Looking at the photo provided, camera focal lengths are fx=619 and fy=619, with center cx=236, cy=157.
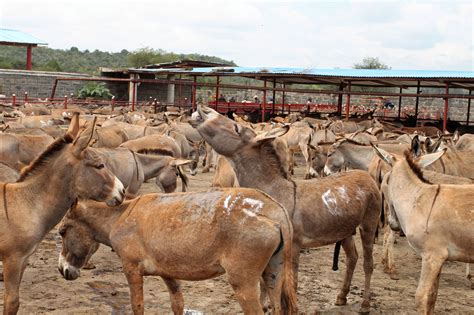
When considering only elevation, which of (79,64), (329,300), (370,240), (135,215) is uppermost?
(79,64)

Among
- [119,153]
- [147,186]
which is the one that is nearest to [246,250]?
[119,153]

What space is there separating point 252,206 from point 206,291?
255 cm

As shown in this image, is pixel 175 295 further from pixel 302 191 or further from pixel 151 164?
pixel 151 164

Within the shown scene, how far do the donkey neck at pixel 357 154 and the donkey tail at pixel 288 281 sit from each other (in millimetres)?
6929

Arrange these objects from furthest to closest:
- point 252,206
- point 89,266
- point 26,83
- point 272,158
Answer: point 26,83 < point 89,266 < point 272,158 < point 252,206

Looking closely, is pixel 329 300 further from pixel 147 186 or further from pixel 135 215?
pixel 147 186

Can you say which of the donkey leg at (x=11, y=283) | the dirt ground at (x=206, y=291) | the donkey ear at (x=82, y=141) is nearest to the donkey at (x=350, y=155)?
the dirt ground at (x=206, y=291)

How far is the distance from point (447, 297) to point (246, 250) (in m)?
3.68

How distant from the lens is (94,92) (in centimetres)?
3869

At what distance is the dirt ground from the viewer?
673cm

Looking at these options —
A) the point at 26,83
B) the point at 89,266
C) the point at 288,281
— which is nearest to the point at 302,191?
the point at 288,281

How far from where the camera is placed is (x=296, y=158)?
73.9 ft

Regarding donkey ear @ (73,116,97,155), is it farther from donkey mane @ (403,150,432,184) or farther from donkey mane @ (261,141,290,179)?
donkey mane @ (403,150,432,184)

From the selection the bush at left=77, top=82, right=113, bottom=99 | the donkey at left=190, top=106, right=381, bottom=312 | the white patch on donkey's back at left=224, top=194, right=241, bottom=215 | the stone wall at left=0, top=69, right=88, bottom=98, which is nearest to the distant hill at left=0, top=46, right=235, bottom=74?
the bush at left=77, top=82, right=113, bottom=99
